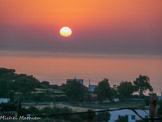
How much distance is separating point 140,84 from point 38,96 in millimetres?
7054

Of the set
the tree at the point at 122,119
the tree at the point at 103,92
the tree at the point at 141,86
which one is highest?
the tree at the point at 141,86

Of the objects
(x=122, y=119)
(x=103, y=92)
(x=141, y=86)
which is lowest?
(x=122, y=119)

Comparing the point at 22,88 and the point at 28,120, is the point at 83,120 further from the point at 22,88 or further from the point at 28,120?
the point at 22,88

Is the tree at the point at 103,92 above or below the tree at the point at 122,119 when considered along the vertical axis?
above

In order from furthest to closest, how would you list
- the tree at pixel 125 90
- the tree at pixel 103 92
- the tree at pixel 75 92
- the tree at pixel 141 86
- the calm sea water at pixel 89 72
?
the calm sea water at pixel 89 72, the tree at pixel 141 86, the tree at pixel 75 92, the tree at pixel 125 90, the tree at pixel 103 92

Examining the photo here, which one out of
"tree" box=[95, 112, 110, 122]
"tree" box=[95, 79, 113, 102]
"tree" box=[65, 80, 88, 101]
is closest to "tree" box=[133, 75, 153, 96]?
"tree" box=[95, 79, 113, 102]

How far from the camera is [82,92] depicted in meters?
22.0

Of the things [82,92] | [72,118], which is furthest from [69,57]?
[72,118]

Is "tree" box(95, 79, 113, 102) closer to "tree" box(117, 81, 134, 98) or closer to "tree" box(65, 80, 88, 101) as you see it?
"tree" box(117, 81, 134, 98)

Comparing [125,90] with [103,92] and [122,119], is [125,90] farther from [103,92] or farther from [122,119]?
[122,119]

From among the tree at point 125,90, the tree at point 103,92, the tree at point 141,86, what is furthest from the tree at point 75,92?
the tree at point 141,86

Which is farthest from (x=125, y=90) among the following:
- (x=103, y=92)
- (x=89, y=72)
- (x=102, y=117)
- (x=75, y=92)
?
(x=89, y=72)

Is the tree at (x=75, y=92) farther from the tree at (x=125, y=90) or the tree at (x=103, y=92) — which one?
the tree at (x=125, y=90)

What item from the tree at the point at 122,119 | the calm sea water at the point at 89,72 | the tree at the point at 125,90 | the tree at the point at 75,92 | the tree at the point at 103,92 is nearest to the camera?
the tree at the point at 122,119
